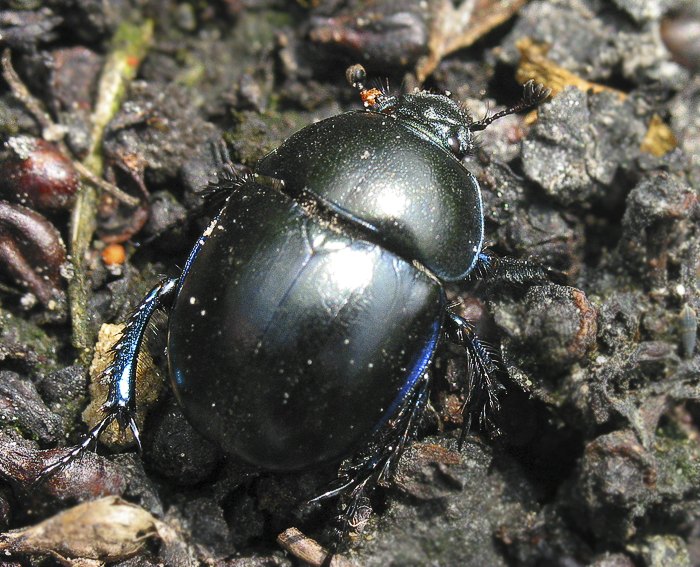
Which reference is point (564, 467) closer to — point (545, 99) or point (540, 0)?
point (545, 99)

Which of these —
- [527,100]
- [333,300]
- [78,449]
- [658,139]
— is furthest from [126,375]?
[658,139]

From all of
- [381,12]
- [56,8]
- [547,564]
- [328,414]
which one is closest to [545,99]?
[381,12]

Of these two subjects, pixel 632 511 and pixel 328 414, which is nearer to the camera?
pixel 328 414

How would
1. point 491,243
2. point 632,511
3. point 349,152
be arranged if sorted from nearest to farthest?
point 632,511 < point 349,152 < point 491,243

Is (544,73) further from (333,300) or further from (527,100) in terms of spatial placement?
(333,300)

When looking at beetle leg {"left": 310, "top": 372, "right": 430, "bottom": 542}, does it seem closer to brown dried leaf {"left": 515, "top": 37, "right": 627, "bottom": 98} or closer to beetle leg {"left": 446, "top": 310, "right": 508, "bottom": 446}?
beetle leg {"left": 446, "top": 310, "right": 508, "bottom": 446}

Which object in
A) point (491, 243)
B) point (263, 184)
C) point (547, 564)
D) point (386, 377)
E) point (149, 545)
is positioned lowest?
point (149, 545)

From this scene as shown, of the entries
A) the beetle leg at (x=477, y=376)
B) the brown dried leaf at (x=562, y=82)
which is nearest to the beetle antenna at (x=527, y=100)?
the brown dried leaf at (x=562, y=82)
